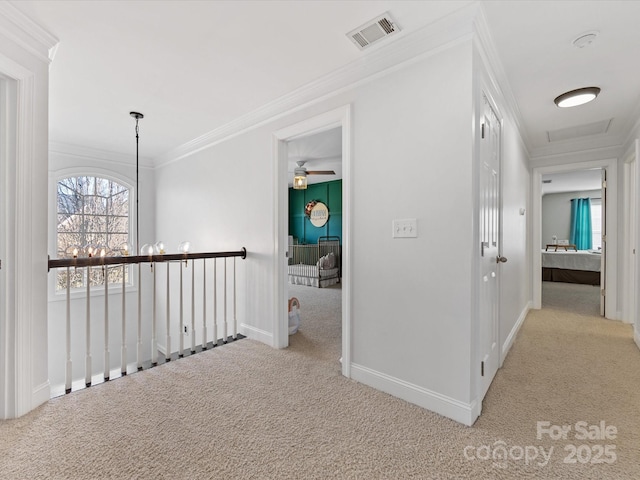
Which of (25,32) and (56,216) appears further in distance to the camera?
(56,216)

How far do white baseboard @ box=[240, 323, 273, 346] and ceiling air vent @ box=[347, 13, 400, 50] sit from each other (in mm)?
2590

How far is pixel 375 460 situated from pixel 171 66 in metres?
2.92

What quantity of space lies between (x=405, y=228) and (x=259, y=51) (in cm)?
161

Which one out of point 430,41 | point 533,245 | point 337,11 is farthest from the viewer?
point 533,245

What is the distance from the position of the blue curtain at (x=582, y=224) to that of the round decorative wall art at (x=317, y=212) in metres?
7.66

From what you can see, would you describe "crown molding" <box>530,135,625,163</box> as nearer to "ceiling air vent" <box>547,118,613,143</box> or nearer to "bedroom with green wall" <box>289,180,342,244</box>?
"ceiling air vent" <box>547,118,613,143</box>

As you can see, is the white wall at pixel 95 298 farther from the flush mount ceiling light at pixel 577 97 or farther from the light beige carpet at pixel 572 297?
the light beige carpet at pixel 572 297

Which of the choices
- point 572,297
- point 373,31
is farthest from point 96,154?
point 572,297

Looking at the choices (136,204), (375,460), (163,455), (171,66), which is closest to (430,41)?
(171,66)

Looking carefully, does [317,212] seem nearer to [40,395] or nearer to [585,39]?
[585,39]

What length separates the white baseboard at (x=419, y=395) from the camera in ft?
5.62

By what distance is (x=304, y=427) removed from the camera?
1667 millimetres

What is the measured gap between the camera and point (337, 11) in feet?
5.49

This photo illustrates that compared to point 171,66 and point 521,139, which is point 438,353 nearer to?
point 171,66
